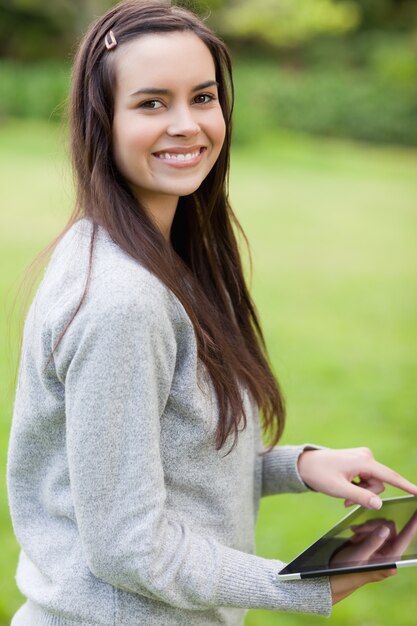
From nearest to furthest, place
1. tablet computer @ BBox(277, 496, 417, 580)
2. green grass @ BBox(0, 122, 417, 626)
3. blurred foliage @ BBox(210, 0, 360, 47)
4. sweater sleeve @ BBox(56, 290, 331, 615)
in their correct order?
sweater sleeve @ BBox(56, 290, 331, 615) < tablet computer @ BBox(277, 496, 417, 580) < green grass @ BBox(0, 122, 417, 626) < blurred foliage @ BBox(210, 0, 360, 47)

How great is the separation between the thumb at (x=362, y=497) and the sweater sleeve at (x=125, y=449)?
0.30 meters

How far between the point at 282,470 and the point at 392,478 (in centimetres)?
19

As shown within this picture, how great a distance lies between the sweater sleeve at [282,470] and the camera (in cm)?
159

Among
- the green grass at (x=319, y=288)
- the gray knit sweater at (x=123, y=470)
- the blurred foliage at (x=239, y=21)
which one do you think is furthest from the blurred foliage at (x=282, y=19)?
the gray knit sweater at (x=123, y=470)

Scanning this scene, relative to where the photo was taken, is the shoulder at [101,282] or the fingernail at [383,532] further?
the fingernail at [383,532]

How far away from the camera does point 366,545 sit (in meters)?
1.40

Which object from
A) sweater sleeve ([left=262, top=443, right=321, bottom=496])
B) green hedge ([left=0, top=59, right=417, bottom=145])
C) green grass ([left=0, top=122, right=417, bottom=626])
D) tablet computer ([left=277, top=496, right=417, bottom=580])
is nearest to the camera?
tablet computer ([left=277, top=496, right=417, bottom=580])

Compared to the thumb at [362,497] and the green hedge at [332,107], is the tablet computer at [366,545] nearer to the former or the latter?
the thumb at [362,497]

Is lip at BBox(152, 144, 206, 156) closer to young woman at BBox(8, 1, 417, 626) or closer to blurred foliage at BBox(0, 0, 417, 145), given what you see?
young woman at BBox(8, 1, 417, 626)

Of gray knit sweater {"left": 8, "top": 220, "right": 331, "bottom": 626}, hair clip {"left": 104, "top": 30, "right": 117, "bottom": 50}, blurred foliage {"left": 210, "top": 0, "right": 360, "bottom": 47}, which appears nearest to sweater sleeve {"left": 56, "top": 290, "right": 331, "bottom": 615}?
gray knit sweater {"left": 8, "top": 220, "right": 331, "bottom": 626}

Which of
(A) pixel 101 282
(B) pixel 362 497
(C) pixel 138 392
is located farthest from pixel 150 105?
(B) pixel 362 497

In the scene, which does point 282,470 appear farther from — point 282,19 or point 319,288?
point 282,19

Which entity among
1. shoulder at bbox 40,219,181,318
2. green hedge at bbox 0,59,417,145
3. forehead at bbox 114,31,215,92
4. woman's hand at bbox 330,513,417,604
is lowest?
woman's hand at bbox 330,513,417,604

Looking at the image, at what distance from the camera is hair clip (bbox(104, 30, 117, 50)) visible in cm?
131
